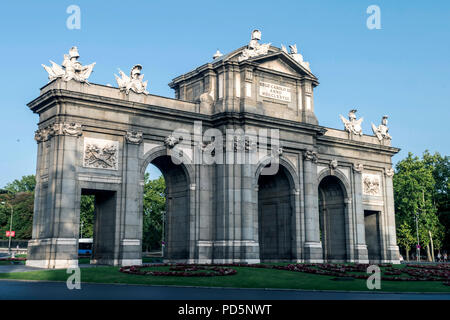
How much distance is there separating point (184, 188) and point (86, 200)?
55055 millimetres

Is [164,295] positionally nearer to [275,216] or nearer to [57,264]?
[57,264]

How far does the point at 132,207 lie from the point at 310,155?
738 inches

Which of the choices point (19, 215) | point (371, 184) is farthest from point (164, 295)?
point (19, 215)

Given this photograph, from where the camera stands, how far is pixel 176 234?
48312 mm

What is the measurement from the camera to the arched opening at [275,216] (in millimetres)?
51688

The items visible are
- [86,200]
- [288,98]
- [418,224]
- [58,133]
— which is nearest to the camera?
[58,133]

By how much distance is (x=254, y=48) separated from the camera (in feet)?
164

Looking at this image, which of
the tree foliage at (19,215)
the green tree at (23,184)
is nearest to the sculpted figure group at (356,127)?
the tree foliage at (19,215)

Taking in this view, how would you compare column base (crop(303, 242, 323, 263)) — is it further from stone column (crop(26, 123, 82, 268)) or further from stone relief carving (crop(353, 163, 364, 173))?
stone column (crop(26, 123, 82, 268))

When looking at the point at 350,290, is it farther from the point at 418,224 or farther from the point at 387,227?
the point at 418,224

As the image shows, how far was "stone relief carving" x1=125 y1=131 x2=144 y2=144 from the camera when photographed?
43688mm

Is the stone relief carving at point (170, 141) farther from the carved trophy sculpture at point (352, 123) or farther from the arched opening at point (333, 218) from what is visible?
the carved trophy sculpture at point (352, 123)
